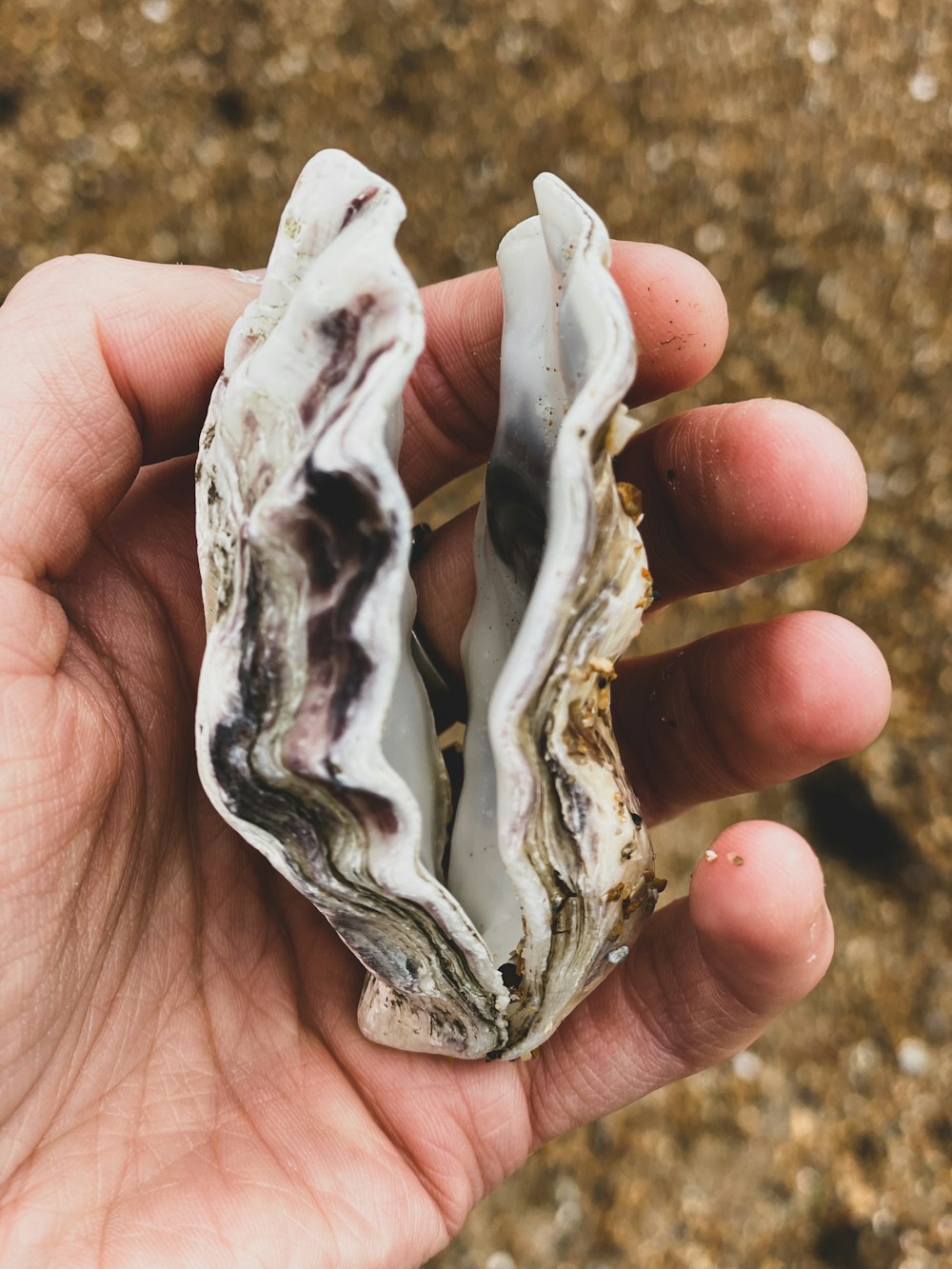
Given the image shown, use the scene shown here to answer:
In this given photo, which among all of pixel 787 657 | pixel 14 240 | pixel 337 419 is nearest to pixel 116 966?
pixel 337 419

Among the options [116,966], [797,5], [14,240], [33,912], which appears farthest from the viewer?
[797,5]

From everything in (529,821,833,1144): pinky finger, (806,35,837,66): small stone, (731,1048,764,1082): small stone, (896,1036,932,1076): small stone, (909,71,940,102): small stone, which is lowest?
(896,1036,932,1076): small stone

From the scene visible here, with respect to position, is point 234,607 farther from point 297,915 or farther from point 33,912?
point 297,915

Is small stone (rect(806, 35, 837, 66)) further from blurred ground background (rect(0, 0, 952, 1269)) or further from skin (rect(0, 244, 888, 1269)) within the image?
skin (rect(0, 244, 888, 1269))

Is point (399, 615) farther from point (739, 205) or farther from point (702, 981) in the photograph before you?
point (739, 205)

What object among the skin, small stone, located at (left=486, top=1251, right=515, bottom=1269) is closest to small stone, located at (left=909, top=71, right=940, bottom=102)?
the skin
